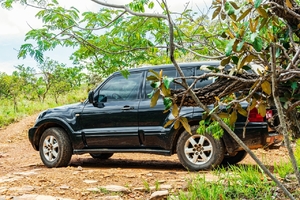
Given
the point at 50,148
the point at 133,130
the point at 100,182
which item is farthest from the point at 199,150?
the point at 50,148

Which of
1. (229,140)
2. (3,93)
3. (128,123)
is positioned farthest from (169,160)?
(3,93)

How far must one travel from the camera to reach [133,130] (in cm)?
734

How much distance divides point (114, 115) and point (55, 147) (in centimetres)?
132

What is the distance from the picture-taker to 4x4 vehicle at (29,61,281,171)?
658 centimetres

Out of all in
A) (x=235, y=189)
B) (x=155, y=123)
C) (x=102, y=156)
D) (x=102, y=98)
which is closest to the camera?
(x=235, y=189)

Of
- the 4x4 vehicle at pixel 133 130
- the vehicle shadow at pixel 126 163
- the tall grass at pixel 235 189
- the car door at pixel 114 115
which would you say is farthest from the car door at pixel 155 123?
the tall grass at pixel 235 189

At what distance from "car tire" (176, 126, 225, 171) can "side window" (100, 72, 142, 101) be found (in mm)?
1218

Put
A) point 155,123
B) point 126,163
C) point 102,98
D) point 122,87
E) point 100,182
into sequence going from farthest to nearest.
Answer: point 126,163, point 102,98, point 122,87, point 155,123, point 100,182

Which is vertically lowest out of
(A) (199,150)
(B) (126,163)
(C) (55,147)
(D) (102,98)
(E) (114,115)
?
(B) (126,163)

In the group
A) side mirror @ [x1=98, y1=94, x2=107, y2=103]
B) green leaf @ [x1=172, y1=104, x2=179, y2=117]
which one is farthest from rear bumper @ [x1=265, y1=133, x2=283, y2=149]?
green leaf @ [x1=172, y1=104, x2=179, y2=117]

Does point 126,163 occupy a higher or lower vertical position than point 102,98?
lower

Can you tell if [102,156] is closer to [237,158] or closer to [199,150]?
[237,158]

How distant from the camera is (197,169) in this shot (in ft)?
21.9

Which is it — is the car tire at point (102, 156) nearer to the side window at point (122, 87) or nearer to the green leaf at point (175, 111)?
the side window at point (122, 87)
